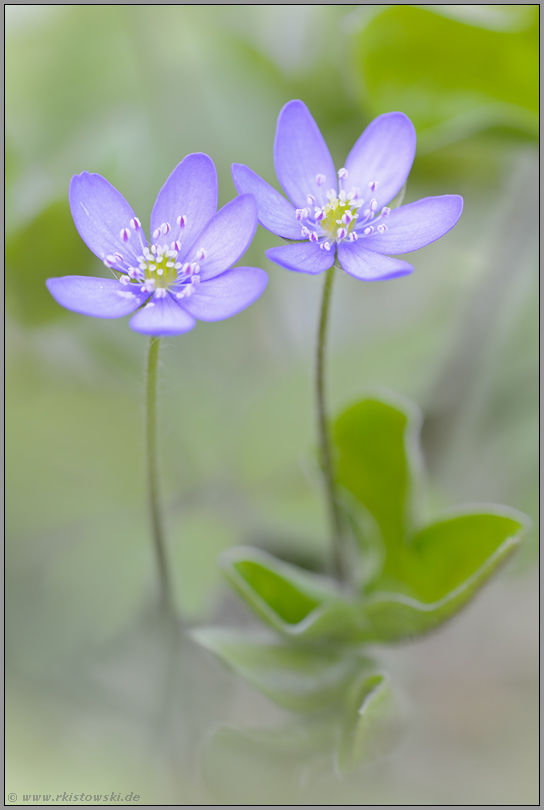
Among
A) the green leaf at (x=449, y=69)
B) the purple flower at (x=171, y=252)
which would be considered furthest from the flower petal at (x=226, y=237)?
the green leaf at (x=449, y=69)

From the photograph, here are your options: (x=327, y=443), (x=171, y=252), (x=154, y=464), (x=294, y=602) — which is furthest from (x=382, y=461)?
(x=171, y=252)

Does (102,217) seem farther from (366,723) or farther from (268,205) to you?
(366,723)

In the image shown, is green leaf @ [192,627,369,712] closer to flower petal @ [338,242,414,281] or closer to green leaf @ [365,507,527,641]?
green leaf @ [365,507,527,641]


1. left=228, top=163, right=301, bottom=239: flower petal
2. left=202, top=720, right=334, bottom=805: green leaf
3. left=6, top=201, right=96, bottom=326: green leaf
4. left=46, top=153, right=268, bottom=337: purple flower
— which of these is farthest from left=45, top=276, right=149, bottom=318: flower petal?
left=202, top=720, right=334, bottom=805: green leaf

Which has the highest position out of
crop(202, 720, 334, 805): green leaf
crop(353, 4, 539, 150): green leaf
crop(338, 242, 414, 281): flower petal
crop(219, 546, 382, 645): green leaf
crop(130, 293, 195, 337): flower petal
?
crop(353, 4, 539, 150): green leaf

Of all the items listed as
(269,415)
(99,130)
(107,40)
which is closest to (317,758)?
(269,415)

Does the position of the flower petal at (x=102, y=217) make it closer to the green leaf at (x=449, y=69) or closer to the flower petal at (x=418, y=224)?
the flower petal at (x=418, y=224)
